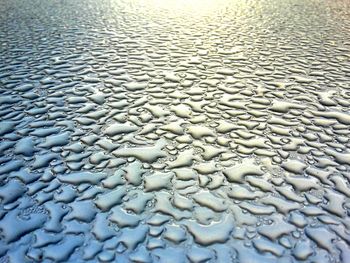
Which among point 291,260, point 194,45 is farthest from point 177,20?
point 291,260

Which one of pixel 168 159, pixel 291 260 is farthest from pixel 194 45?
pixel 291 260

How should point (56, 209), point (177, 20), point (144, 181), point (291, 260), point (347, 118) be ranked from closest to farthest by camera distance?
point (291, 260), point (56, 209), point (144, 181), point (347, 118), point (177, 20)

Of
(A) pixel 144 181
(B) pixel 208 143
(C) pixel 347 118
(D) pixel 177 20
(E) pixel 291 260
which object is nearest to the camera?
(E) pixel 291 260

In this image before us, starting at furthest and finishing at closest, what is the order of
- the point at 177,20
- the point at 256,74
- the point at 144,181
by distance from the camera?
1. the point at 177,20
2. the point at 256,74
3. the point at 144,181

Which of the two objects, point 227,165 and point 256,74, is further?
point 256,74

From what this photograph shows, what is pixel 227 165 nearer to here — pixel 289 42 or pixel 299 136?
pixel 299 136

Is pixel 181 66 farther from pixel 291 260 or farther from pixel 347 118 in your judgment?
pixel 291 260
